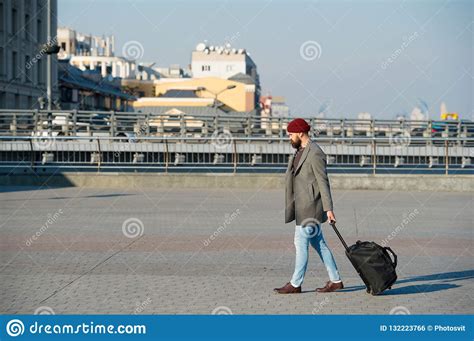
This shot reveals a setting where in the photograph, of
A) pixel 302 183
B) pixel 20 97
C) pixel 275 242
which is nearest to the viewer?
pixel 302 183

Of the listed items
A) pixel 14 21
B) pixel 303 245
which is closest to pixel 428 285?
pixel 303 245

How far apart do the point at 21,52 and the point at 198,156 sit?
46539mm

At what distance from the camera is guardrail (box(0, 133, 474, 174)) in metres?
26.5

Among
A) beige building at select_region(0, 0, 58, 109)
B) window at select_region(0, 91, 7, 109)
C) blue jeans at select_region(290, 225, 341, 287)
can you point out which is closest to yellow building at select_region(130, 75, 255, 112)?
beige building at select_region(0, 0, 58, 109)

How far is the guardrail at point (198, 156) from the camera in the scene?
26500 millimetres

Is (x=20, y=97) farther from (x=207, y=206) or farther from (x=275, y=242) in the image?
(x=275, y=242)

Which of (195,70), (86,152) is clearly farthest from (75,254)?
(195,70)

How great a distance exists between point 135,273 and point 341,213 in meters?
8.28

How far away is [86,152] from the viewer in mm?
27000

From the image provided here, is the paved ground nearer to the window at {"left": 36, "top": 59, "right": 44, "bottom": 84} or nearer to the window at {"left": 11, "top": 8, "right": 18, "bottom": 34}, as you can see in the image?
the window at {"left": 11, "top": 8, "right": 18, "bottom": 34}

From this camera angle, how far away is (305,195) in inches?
358

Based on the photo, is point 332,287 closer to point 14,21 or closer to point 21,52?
point 14,21

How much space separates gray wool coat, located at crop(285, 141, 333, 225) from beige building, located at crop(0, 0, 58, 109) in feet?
180

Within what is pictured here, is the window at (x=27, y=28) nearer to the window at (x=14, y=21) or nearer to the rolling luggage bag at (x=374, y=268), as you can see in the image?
the window at (x=14, y=21)
